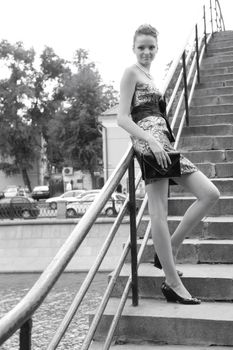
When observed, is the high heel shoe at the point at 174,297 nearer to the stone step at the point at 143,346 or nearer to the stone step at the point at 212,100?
the stone step at the point at 143,346

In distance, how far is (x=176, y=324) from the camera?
117 inches

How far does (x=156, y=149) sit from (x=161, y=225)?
0.41 m

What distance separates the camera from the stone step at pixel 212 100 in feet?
21.5

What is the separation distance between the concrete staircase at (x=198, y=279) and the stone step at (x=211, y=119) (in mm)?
11

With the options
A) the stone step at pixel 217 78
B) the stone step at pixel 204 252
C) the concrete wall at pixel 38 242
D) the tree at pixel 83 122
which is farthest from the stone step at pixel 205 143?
the tree at pixel 83 122

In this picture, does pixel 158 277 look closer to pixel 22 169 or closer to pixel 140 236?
pixel 140 236

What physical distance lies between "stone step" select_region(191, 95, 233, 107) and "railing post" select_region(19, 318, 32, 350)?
17.7ft

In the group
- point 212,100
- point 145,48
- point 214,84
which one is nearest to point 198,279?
point 145,48

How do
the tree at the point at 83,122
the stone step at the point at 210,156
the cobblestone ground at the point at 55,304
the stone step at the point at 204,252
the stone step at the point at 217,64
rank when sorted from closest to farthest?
the stone step at the point at 204,252 < the stone step at the point at 210,156 < the stone step at the point at 217,64 < the cobblestone ground at the point at 55,304 < the tree at the point at 83,122

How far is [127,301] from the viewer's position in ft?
11.0

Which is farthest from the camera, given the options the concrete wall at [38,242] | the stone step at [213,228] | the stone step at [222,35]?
the concrete wall at [38,242]

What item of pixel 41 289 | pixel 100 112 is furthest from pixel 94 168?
pixel 41 289

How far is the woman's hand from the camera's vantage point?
2945mm

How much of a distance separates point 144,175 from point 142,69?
0.61m
